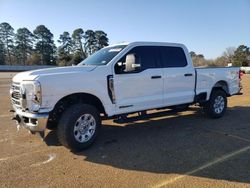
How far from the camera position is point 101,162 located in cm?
532

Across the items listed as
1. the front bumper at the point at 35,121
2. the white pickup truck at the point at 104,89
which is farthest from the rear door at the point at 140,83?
the front bumper at the point at 35,121

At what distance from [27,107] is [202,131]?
419 cm

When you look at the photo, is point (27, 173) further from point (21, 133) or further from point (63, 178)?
point (21, 133)

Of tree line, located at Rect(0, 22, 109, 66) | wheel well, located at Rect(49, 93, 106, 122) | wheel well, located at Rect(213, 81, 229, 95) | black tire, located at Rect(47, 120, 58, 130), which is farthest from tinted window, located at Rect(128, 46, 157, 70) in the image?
tree line, located at Rect(0, 22, 109, 66)

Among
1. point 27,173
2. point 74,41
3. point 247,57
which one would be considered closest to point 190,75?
point 27,173

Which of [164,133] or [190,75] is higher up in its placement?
[190,75]

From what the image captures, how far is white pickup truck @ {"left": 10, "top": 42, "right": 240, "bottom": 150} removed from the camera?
5543 millimetres

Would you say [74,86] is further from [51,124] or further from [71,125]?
[51,124]

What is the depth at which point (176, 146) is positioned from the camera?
6.11 metres

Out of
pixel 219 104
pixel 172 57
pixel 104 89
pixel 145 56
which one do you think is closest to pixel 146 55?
pixel 145 56

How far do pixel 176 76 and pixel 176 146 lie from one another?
215 cm

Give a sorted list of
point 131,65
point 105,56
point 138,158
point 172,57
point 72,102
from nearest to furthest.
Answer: point 138,158
point 72,102
point 131,65
point 105,56
point 172,57

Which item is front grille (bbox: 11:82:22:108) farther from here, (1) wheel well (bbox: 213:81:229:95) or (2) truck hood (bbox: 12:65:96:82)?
(1) wheel well (bbox: 213:81:229:95)

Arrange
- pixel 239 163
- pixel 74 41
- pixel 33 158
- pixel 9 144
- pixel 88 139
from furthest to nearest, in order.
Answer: pixel 74 41, pixel 9 144, pixel 88 139, pixel 33 158, pixel 239 163
